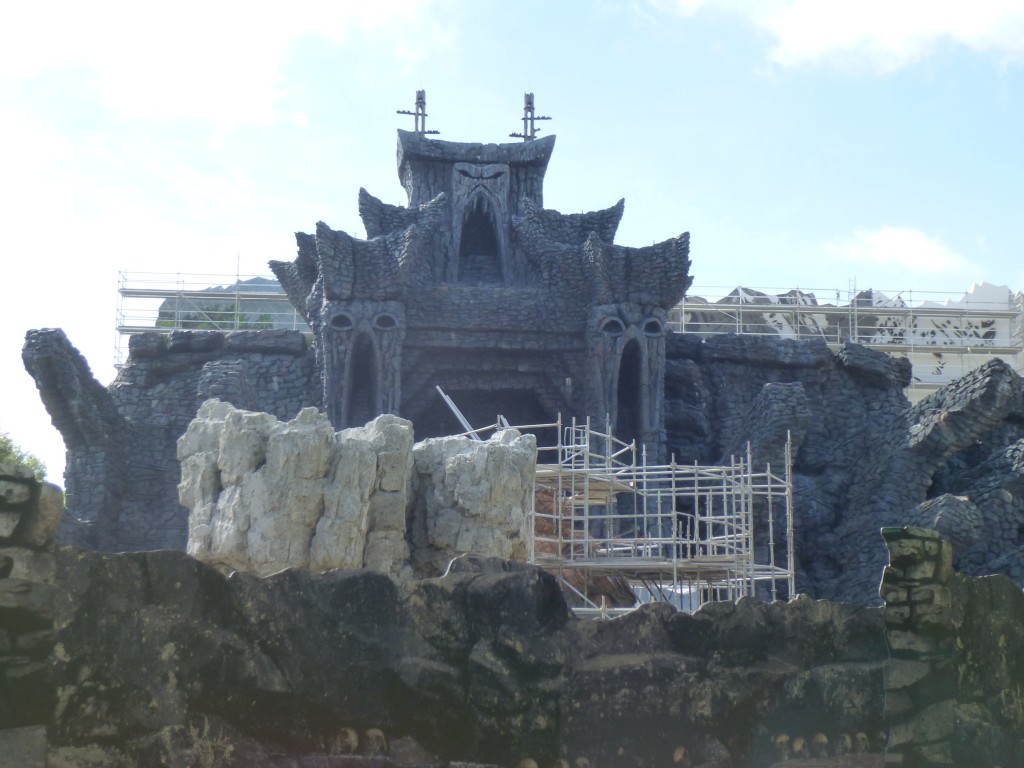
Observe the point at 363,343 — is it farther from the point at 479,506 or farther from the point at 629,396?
the point at 479,506

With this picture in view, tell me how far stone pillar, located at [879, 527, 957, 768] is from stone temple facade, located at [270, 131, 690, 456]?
679 inches

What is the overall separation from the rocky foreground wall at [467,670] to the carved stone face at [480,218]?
66.0 feet

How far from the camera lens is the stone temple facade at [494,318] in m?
24.9

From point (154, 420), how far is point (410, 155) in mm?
7052

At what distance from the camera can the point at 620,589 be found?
58.6ft

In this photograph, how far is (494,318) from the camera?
84.0 ft

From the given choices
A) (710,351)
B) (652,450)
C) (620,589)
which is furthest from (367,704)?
(710,351)

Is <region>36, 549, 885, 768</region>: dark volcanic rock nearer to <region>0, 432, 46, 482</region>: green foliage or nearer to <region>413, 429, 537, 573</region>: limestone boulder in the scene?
<region>413, 429, 537, 573</region>: limestone boulder

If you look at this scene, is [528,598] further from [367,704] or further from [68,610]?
[68,610]

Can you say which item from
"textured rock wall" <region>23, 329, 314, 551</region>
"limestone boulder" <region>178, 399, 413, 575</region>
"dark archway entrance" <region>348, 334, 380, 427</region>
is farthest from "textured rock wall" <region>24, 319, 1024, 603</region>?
"limestone boulder" <region>178, 399, 413, 575</region>

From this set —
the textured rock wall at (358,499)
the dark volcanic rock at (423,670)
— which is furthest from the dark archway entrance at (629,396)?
the dark volcanic rock at (423,670)

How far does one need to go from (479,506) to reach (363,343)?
931 cm

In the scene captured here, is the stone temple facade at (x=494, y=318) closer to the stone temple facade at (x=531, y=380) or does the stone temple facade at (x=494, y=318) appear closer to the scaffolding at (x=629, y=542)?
the stone temple facade at (x=531, y=380)

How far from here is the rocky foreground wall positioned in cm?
615
